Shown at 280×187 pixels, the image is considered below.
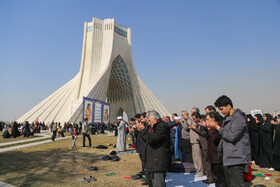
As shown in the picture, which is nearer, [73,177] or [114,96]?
[73,177]

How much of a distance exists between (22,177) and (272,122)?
6279 millimetres

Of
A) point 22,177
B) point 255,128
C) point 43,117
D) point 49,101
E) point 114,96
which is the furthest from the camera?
point 114,96

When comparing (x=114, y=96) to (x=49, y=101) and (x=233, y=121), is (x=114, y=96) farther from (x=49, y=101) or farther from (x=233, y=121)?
(x=233, y=121)

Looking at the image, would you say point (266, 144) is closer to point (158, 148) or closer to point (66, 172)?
point (158, 148)

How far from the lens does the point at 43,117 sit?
87.6ft

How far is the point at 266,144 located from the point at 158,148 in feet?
14.6

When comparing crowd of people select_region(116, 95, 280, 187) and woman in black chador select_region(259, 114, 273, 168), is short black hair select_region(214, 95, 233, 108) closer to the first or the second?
crowd of people select_region(116, 95, 280, 187)

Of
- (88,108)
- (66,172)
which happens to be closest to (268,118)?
(66,172)

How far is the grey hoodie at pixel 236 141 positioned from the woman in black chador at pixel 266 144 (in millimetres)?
4025

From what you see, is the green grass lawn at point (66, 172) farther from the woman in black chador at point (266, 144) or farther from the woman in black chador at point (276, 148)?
the woman in black chador at point (266, 144)

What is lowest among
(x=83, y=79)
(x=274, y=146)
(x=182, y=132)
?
(x=274, y=146)

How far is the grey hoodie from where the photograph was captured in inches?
89.5

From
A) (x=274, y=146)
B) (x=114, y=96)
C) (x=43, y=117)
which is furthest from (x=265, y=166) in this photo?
(x=114, y=96)

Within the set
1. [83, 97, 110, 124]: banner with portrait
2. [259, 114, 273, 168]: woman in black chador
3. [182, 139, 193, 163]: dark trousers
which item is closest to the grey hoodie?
[182, 139, 193, 163]: dark trousers
